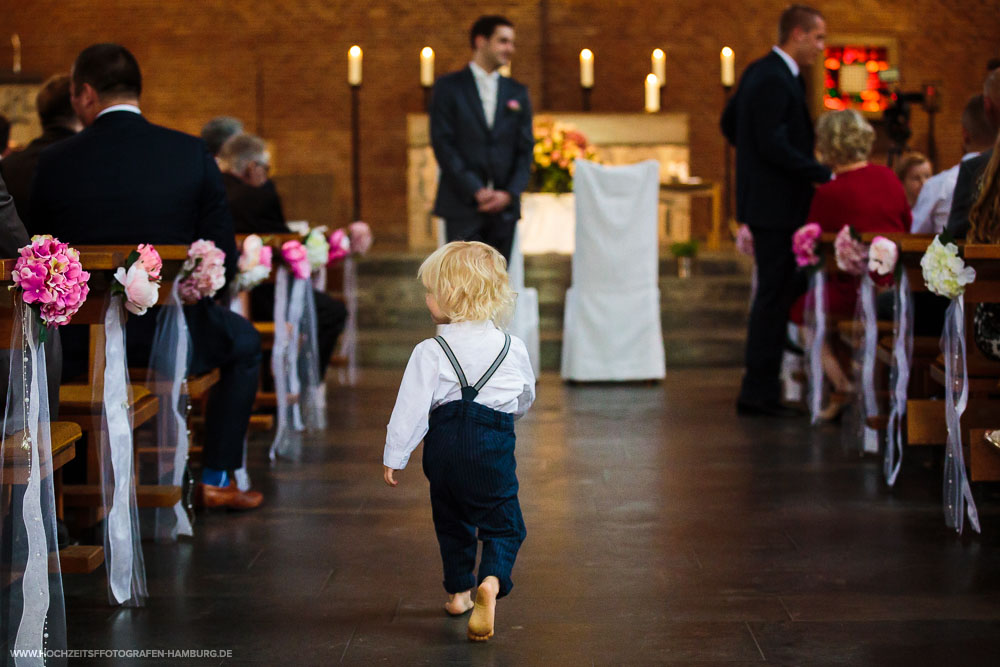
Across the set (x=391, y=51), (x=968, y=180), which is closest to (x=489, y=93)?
(x=968, y=180)

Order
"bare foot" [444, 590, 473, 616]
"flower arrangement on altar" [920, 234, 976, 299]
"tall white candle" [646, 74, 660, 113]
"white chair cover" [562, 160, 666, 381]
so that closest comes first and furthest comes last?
"bare foot" [444, 590, 473, 616] → "flower arrangement on altar" [920, 234, 976, 299] → "white chair cover" [562, 160, 666, 381] → "tall white candle" [646, 74, 660, 113]

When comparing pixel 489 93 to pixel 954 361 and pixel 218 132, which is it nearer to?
pixel 218 132

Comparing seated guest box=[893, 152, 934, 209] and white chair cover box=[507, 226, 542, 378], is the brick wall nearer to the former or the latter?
white chair cover box=[507, 226, 542, 378]

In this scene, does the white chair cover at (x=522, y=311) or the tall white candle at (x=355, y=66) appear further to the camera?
the tall white candle at (x=355, y=66)

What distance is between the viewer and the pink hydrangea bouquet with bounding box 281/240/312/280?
5.00 meters

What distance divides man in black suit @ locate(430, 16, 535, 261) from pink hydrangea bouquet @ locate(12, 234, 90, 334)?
12.0 feet

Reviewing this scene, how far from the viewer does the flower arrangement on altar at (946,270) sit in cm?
369

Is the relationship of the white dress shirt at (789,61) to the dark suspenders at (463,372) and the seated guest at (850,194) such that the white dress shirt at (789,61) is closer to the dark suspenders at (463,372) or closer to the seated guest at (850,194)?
the seated guest at (850,194)

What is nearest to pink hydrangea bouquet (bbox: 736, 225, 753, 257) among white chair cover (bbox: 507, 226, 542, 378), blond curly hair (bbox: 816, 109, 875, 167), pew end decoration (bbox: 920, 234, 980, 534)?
blond curly hair (bbox: 816, 109, 875, 167)

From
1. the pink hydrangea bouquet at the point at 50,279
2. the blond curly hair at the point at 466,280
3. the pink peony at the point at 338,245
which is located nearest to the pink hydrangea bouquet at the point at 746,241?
the pink peony at the point at 338,245

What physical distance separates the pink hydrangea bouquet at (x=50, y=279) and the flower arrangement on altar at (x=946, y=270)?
2291 millimetres

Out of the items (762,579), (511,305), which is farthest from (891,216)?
(511,305)

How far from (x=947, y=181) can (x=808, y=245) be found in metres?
0.58

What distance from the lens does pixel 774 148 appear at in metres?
5.64
